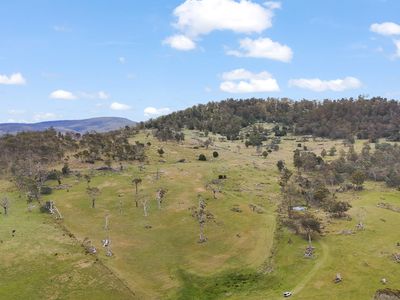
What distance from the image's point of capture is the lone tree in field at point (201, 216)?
330 feet

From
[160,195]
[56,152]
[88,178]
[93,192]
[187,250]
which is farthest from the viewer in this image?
[56,152]

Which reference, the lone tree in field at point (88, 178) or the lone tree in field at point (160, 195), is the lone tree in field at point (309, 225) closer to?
the lone tree in field at point (160, 195)

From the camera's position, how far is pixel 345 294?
74188 mm

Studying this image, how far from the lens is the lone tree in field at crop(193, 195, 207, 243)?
10047 cm

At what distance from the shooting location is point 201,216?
10831 centimetres

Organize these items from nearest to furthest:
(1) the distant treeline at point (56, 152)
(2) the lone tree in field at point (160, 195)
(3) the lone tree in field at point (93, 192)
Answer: (2) the lone tree in field at point (160, 195) → (3) the lone tree in field at point (93, 192) → (1) the distant treeline at point (56, 152)

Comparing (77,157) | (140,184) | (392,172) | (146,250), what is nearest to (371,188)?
(392,172)

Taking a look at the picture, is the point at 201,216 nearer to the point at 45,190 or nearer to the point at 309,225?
the point at 309,225

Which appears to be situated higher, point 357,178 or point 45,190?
point 357,178

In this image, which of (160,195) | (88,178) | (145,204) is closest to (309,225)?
(145,204)

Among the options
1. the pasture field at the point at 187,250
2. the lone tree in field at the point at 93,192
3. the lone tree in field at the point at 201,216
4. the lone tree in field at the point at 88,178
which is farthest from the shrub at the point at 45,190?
the lone tree in field at the point at 201,216

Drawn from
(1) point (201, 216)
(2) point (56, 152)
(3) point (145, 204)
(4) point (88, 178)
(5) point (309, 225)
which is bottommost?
(5) point (309, 225)

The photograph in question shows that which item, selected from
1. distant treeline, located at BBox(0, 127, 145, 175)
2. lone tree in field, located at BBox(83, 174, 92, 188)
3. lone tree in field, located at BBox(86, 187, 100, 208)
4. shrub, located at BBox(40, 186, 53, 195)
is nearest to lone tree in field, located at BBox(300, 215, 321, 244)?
lone tree in field, located at BBox(86, 187, 100, 208)

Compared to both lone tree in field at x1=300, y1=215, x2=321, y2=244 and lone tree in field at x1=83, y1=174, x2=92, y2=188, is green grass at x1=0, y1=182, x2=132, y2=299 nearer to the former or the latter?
lone tree in field at x1=83, y1=174, x2=92, y2=188
